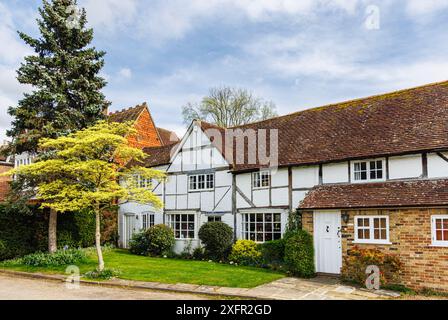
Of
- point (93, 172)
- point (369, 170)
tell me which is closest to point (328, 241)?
point (369, 170)

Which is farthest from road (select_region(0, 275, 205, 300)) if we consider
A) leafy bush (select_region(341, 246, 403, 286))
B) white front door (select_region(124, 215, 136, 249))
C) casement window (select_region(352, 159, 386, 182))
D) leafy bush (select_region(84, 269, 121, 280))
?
white front door (select_region(124, 215, 136, 249))

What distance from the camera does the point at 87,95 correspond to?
810 inches

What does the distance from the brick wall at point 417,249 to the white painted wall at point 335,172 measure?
265 centimetres

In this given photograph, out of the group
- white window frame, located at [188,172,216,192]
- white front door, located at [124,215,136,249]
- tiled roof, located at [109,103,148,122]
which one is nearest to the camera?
white window frame, located at [188,172,216,192]

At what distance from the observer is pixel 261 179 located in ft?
61.9

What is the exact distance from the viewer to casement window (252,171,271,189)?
18.6 metres

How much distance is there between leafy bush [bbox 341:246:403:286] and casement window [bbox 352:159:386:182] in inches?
122

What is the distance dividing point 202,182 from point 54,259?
26.9 ft

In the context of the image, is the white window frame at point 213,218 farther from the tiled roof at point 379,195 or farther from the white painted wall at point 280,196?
the tiled roof at point 379,195

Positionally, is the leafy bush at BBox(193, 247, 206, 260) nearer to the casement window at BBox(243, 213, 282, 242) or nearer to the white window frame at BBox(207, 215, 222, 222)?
the white window frame at BBox(207, 215, 222, 222)

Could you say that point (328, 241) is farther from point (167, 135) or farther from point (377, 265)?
point (167, 135)

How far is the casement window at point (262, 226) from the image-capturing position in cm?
1817

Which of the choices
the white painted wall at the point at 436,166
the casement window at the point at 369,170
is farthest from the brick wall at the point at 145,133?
the white painted wall at the point at 436,166
